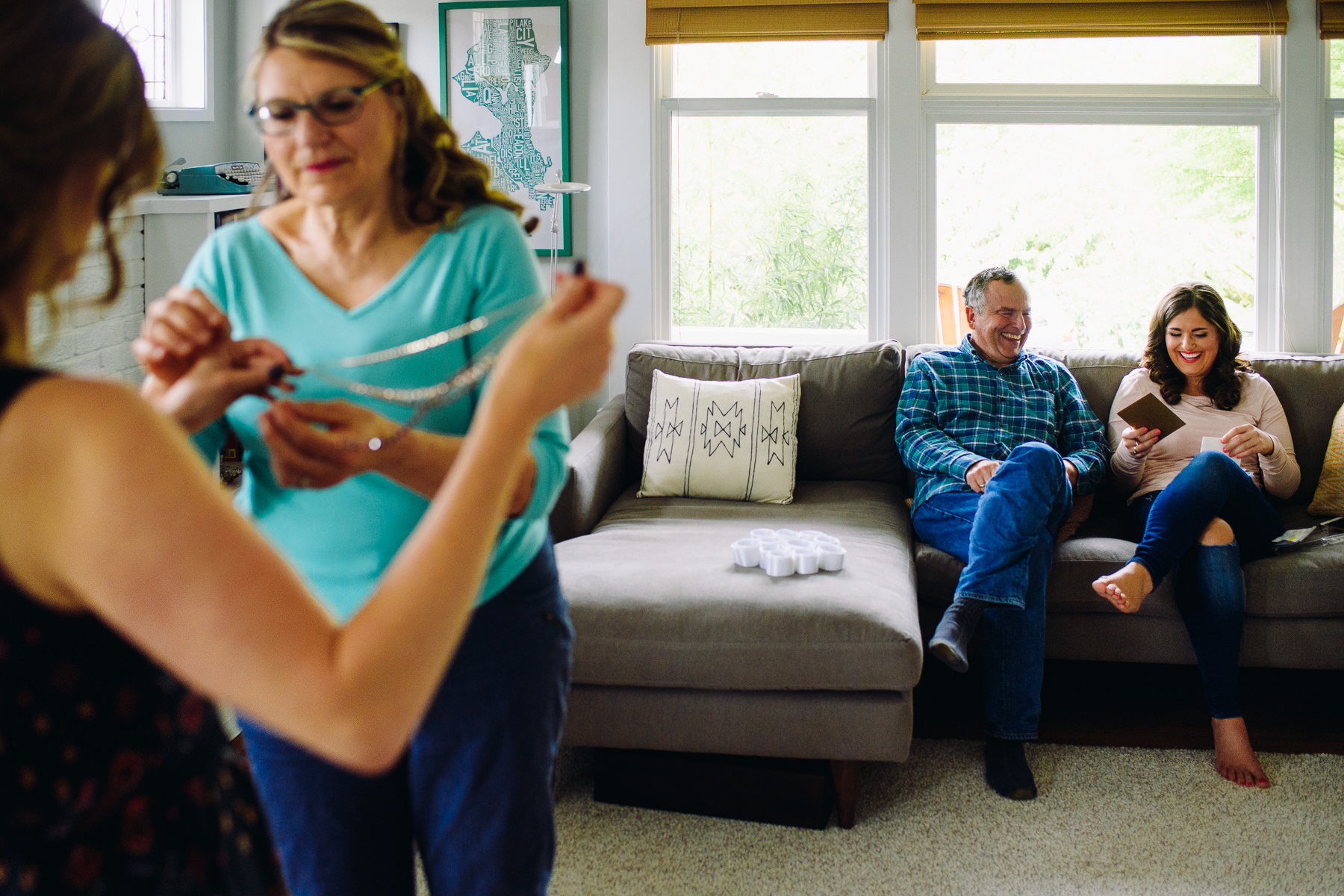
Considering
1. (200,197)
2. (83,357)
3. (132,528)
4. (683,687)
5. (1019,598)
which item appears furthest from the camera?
(200,197)

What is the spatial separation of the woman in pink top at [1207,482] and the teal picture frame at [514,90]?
6.34 feet

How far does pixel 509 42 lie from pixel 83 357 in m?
1.77

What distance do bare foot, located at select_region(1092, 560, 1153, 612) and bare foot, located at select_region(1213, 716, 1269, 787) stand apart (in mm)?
313

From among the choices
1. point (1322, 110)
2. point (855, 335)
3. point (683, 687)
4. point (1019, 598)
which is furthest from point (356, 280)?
point (1322, 110)

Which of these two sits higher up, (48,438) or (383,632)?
(48,438)

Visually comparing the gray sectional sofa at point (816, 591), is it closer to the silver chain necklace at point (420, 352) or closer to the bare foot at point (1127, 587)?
the bare foot at point (1127, 587)

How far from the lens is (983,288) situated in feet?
9.42

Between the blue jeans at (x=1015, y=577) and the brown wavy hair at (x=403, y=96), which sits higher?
the brown wavy hair at (x=403, y=96)

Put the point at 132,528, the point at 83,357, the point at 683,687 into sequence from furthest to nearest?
the point at 83,357, the point at 683,687, the point at 132,528

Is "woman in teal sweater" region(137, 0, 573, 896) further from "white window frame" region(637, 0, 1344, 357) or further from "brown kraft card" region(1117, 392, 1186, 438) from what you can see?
"white window frame" region(637, 0, 1344, 357)

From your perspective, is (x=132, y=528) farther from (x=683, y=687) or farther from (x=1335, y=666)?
(x=1335, y=666)

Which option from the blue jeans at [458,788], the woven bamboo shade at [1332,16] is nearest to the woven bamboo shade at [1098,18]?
the woven bamboo shade at [1332,16]

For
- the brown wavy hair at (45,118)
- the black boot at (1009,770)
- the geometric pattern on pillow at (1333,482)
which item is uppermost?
the brown wavy hair at (45,118)

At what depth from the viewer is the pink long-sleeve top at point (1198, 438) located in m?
2.74
